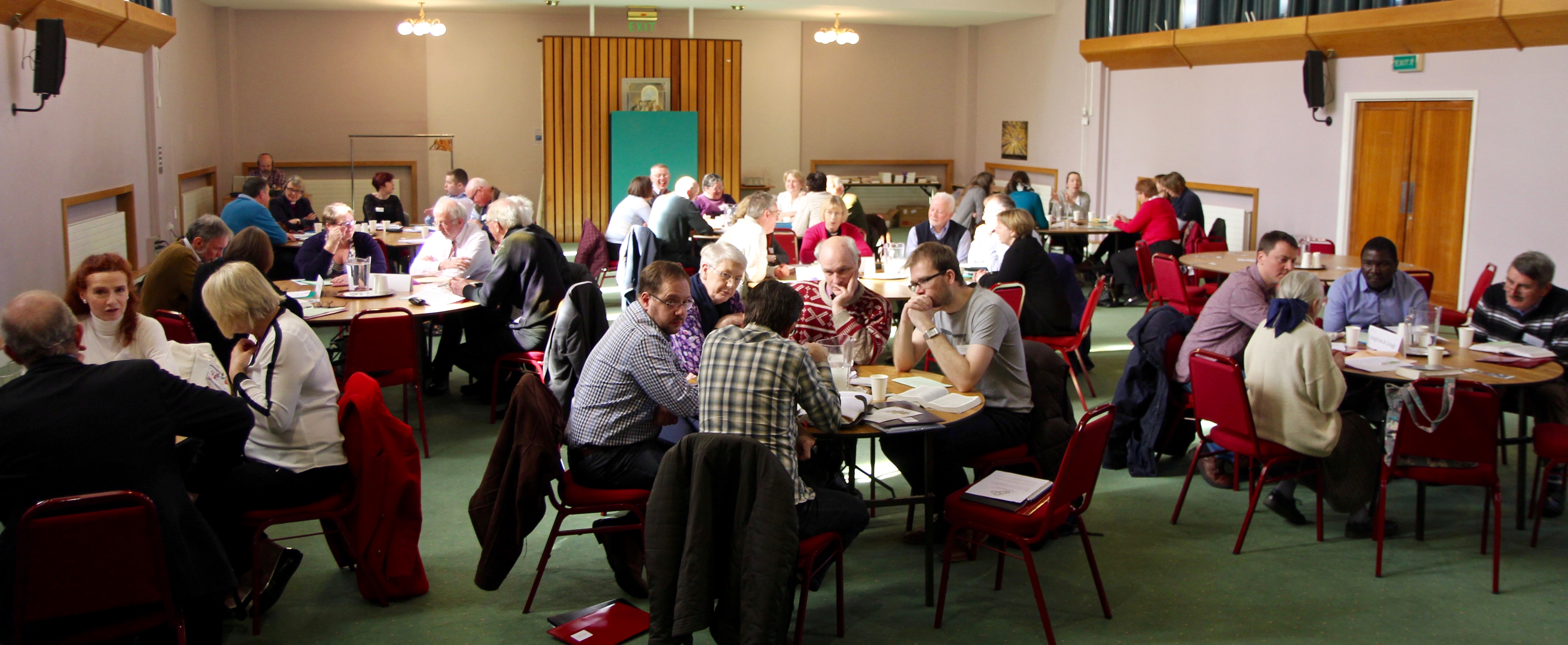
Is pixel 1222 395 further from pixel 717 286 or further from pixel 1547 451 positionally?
pixel 717 286

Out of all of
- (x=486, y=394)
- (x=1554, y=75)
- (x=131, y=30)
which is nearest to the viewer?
(x=486, y=394)

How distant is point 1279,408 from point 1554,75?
626cm

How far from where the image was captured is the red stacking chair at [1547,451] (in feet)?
14.6

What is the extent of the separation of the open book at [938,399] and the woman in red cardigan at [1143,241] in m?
6.86

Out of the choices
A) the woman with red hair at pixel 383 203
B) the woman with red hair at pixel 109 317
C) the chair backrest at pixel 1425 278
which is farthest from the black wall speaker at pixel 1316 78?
the woman with red hair at pixel 109 317

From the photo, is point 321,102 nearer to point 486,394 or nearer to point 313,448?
point 486,394

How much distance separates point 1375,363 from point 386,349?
4.55 metres

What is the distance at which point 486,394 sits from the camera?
6828 mm

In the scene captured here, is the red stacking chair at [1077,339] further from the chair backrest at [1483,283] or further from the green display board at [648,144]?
the green display board at [648,144]

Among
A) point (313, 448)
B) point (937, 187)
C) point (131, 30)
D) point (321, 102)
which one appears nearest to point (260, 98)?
point (321, 102)

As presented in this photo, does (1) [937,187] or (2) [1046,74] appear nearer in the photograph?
(2) [1046,74]

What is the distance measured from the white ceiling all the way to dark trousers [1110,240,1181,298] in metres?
5.52

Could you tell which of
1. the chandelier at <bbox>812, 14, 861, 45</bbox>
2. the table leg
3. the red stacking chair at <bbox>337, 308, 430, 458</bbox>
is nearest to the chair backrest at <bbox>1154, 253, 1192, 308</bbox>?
the table leg

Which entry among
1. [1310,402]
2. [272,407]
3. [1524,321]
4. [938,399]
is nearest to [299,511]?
[272,407]
